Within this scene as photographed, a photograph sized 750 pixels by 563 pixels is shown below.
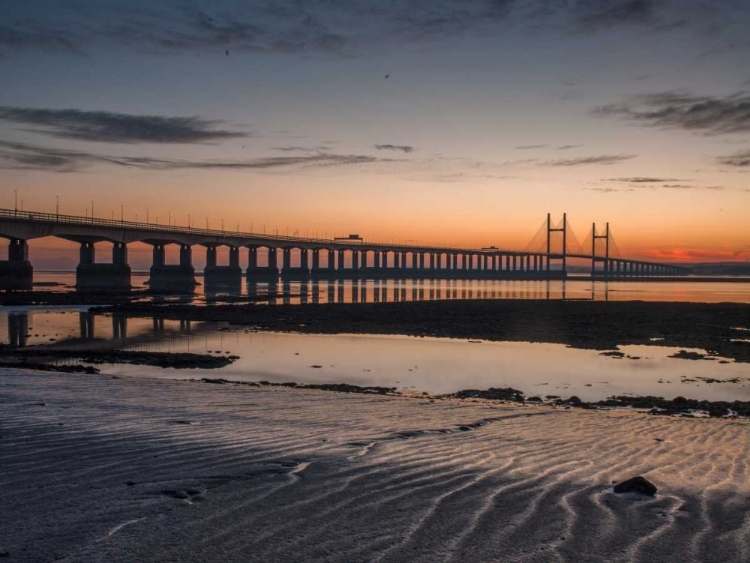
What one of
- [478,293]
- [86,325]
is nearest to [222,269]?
[478,293]

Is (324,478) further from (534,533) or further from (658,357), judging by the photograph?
(658,357)

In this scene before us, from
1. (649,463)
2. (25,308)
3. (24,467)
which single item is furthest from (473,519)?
(25,308)

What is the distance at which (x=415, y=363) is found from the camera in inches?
761

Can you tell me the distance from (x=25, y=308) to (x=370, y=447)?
138 ft

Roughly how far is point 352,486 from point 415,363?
13.8 metres

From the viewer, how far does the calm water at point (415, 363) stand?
50.6 feet

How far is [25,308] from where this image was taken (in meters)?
42.7

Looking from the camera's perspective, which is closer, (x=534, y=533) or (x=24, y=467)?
(x=534, y=533)

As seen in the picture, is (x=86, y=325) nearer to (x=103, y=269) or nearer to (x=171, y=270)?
(x=103, y=269)

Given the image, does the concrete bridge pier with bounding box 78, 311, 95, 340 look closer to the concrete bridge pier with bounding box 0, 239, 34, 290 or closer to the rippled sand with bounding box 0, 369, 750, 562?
the rippled sand with bounding box 0, 369, 750, 562

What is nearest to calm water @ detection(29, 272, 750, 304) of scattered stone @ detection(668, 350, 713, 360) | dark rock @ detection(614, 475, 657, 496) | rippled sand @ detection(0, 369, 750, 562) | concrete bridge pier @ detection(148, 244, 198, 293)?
concrete bridge pier @ detection(148, 244, 198, 293)

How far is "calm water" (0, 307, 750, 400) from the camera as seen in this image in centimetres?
1541

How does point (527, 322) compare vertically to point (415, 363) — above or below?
below

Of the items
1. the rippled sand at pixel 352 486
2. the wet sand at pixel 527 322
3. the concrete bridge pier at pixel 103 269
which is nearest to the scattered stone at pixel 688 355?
the wet sand at pixel 527 322
